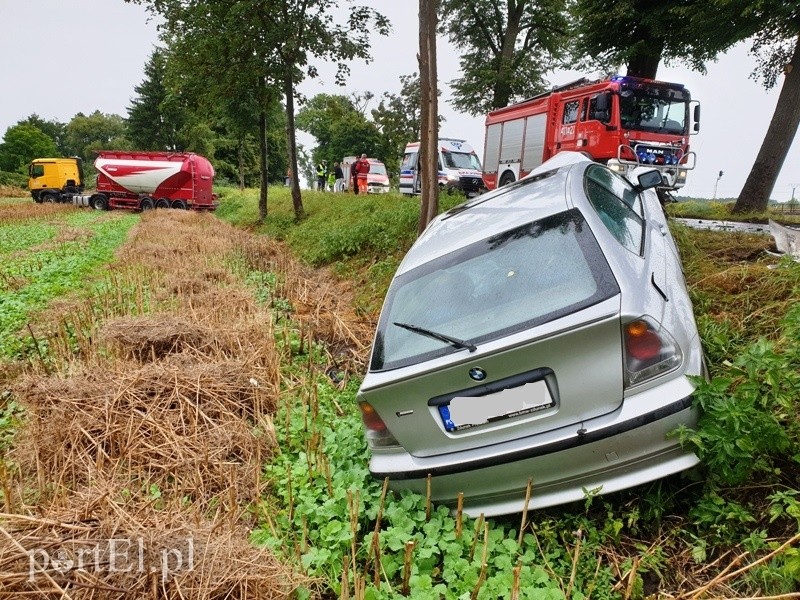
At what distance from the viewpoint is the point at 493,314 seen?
2.22 meters

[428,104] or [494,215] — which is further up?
[428,104]

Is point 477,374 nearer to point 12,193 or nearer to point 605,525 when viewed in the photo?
point 605,525

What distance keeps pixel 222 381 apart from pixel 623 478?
2.73m

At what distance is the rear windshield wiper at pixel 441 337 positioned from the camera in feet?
6.84

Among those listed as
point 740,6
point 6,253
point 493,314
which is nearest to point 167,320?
point 493,314

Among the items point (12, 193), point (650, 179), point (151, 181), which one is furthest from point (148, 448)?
point (12, 193)

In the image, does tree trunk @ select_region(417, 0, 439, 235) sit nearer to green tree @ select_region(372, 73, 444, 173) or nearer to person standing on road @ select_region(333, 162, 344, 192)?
person standing on road @ select_region(333, 162, 344, 192)

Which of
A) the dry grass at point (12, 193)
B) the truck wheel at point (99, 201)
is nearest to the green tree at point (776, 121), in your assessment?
the truck wheel at point (99, 201)

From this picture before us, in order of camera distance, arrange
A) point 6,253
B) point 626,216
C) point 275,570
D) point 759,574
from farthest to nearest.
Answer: point 6,253 < point 626,216 < point 275,570 < point 759,574

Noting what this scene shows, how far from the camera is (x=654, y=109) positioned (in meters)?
10.8

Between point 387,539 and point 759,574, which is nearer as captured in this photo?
point 759,574

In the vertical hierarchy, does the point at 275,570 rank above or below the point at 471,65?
below

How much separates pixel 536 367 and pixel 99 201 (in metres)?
30.4

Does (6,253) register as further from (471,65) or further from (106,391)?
(471,65)
